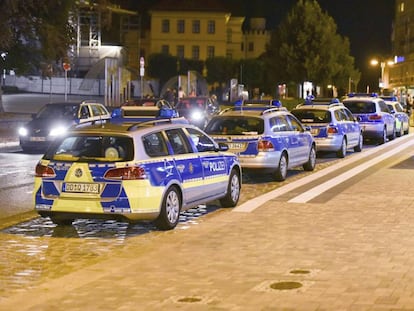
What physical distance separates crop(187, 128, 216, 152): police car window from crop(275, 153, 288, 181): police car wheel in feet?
14.5

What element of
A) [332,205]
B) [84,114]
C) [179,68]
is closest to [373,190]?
[332,205]

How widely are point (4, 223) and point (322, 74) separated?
57160 mm

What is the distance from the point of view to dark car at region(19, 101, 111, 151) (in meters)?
25.1

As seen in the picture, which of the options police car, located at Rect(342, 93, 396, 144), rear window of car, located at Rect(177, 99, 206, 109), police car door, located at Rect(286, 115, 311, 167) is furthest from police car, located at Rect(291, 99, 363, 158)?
rear window of car, located at Rect(177, 99, 206, 109)

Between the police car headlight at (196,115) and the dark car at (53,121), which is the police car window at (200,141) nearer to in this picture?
the dark car at (53,121)

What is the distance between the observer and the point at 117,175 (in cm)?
1080

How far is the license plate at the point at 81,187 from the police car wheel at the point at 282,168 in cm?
707

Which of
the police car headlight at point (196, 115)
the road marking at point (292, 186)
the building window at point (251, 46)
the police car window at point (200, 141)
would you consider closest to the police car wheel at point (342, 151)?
the road marking at point (292, 186)

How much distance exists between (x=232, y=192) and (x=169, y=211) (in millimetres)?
2471

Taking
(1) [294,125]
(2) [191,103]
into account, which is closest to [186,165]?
(1) [294,125]

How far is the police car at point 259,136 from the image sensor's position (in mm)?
16797

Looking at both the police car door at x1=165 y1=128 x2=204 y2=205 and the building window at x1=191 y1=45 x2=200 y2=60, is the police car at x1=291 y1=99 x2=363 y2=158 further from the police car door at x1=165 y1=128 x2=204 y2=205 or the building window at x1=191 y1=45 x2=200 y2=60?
the building window at x1=191 y1=45 x2=200 y2=60

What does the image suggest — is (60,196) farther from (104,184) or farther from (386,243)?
(386,243)

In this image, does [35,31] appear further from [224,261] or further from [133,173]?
[224,261]
